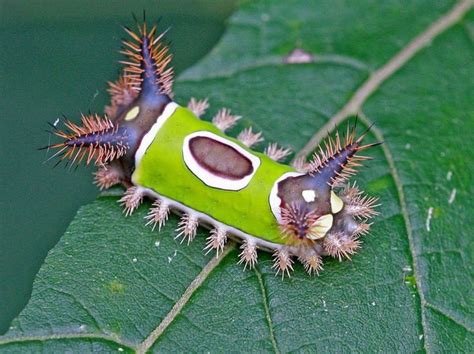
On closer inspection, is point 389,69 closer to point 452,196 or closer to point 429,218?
point 452,196

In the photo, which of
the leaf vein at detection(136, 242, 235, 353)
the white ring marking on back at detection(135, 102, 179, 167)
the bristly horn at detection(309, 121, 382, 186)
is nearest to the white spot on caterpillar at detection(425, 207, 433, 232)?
the bristly horn at detection(309, 121, 382, 186)

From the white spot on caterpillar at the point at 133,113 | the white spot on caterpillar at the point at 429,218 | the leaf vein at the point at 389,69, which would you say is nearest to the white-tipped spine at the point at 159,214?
the white spot on caterpillar at the point at 133,113

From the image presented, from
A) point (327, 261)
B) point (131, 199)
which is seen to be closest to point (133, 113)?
point (131, 199)

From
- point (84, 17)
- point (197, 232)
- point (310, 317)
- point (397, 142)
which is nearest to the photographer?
point (310, 317)

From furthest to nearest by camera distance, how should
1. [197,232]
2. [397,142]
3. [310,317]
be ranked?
[397,142], [197,232], [310,317]

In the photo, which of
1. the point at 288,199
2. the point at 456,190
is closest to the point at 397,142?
the point at 456,190

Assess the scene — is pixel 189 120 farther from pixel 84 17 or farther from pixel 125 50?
pixel 84 17

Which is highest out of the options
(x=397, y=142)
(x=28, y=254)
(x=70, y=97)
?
(x=397, y=142)

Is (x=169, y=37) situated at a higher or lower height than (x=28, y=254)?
higher
